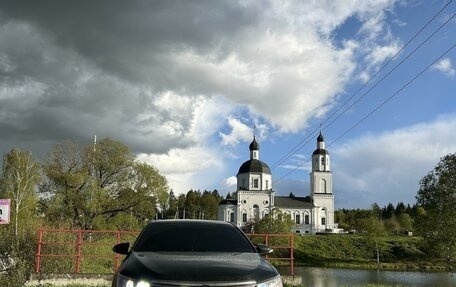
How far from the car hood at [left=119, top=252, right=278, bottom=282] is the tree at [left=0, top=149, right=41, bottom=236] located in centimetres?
4766

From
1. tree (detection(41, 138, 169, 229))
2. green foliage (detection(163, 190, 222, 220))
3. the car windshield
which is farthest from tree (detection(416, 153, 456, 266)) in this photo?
green foliage (detection(163, 190, 222, 220))

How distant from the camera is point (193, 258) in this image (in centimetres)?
630

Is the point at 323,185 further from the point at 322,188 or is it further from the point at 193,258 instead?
the point at 193,258

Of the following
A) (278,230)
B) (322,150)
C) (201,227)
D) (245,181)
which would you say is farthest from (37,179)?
(322,150)

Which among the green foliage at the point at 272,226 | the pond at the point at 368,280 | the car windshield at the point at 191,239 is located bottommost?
the pond at the point at 368,280

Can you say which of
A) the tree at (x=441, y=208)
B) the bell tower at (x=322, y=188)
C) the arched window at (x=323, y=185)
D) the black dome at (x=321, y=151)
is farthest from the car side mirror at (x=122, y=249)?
the black dome at (x=321, y=151)

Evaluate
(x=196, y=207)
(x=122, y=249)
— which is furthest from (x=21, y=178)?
(x=196, y=207)

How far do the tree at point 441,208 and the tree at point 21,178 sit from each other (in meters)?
37.1

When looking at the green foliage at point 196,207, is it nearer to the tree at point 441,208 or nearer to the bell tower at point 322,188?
the bell tower at point 322,188

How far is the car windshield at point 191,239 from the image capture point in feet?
23.3

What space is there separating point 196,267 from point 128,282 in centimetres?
78

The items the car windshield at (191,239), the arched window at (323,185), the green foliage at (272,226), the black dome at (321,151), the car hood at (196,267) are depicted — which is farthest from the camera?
Answer: the black dome at (321,151)

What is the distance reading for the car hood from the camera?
5.64m

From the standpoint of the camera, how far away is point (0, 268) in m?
15.1
